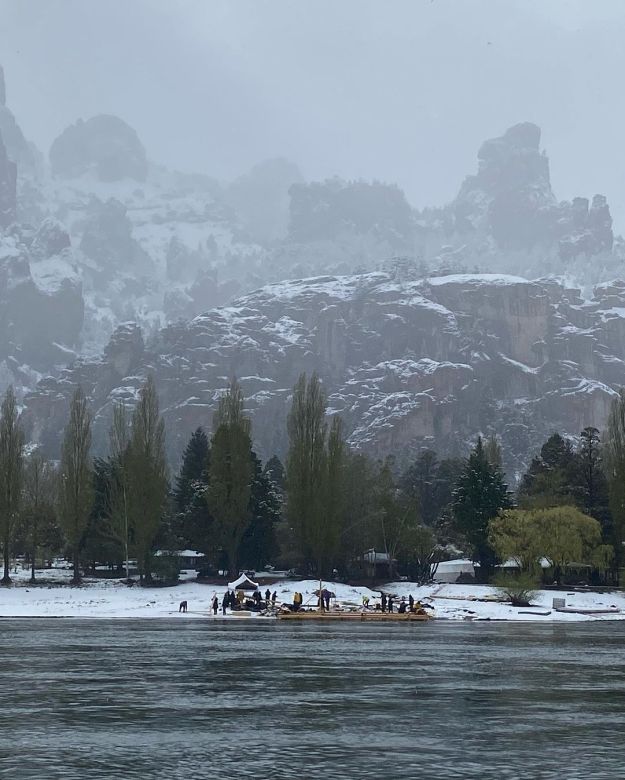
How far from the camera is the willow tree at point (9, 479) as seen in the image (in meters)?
84.5

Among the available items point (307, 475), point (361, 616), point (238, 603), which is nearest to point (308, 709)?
point (361, 616)

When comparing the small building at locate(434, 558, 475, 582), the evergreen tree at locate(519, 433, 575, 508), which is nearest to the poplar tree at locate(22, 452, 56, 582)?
the small building at locate(434, 558, 475, 582)

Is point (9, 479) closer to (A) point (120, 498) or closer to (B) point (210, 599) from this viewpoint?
(A) point (120, 498)

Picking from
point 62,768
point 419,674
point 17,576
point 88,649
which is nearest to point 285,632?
point 88,649

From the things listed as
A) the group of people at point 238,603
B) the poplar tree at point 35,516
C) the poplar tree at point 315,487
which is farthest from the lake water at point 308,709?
the poplar tree at point 35,516

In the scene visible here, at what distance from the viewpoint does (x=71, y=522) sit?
86.9 m

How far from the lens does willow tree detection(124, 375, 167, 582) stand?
86.2m

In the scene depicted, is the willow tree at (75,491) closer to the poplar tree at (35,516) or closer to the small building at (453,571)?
the poplar tree at (35,516)

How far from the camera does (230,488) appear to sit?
294ft

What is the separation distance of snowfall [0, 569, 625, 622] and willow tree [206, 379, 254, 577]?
476cm

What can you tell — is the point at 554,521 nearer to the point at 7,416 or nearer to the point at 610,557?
the point at 610,557

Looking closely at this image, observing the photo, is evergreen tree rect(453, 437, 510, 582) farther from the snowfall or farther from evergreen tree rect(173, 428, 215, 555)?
evergreen tree rect(173, 428, 215, 555)

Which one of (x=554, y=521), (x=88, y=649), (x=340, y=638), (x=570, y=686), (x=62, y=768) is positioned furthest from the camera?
(x=554, y=521)

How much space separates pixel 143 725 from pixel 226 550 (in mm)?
72457
